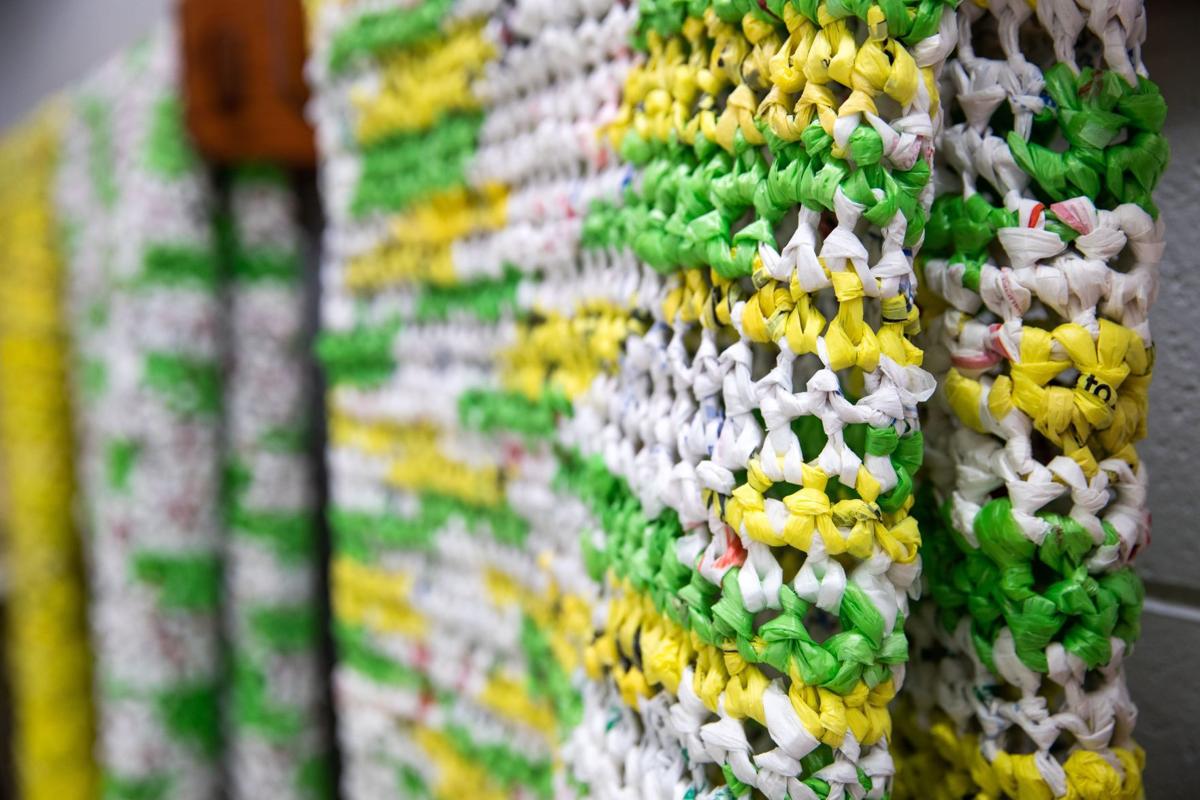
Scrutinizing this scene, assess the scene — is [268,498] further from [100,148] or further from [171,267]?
[100,148]

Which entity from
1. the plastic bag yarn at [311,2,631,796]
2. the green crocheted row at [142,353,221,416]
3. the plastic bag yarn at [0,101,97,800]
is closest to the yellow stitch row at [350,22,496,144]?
the plastic bag yarn at [311,2,631,796]

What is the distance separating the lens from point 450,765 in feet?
1.53

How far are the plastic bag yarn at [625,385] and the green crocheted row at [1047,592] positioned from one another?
25mm

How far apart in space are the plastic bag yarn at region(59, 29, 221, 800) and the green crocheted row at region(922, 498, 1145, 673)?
20.2 inches

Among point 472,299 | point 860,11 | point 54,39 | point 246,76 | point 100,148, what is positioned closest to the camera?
point 860,11

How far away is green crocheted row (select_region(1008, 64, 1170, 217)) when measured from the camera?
0.22 m

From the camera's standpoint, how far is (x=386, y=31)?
1.45 ft

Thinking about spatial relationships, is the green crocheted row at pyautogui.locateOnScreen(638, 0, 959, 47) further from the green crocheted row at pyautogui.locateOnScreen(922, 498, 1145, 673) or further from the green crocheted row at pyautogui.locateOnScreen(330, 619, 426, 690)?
the green crocheted row at pyautogui.locateOnScreen(330, 619, 426, 690)

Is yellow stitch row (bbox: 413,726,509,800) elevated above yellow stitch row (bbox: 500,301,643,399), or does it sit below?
below

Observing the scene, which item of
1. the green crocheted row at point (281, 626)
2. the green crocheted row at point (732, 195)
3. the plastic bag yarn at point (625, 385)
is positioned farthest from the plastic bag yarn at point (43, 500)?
the green crocheted row at point (732, 195)

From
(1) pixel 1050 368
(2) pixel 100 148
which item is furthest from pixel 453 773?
(2) pixel 100 148

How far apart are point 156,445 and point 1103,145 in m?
0.56

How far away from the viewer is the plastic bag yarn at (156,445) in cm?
59

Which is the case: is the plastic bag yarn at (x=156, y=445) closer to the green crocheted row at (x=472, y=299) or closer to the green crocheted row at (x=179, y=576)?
the green crocheted row at (x=179, y=576)
